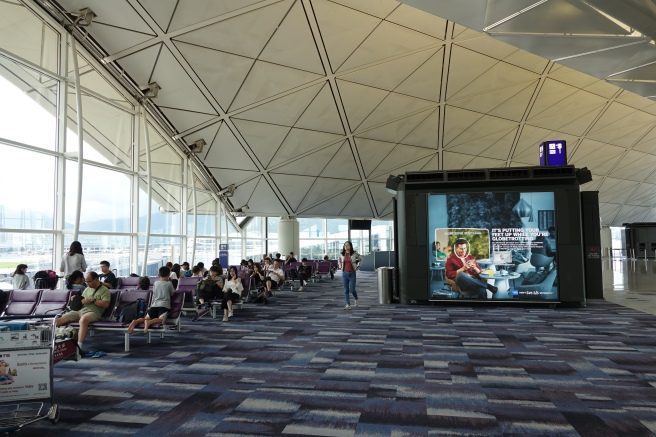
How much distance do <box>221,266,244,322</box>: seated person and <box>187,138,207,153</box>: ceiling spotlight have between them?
11508mm

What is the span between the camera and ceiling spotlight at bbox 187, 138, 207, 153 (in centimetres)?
2250

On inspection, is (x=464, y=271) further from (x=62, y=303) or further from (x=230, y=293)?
(x=62, y=303)

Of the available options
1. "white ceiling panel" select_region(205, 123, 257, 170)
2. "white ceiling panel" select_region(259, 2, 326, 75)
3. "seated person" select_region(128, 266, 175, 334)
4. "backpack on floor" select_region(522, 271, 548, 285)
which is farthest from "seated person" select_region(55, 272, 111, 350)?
"white ceiling panel" select_region(205, 123, 257, 170)

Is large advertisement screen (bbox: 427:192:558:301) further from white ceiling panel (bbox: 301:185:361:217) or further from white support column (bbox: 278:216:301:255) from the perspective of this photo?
white support column (bbox: 278:216:301:255)

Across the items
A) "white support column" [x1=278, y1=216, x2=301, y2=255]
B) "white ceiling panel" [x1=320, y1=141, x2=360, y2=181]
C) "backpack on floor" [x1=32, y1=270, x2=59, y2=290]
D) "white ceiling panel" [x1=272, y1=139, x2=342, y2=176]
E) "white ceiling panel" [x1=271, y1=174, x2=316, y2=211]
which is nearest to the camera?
"backpack on floor" [x1=32, y1=270, x2=59, y2=290]

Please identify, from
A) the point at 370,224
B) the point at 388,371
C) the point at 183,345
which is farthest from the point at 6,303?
the point at 370,224

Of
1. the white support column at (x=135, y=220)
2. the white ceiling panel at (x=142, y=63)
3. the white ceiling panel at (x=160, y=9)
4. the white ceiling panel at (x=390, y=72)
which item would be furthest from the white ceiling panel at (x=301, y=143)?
the white ceiling panel at (x=160, y=9)

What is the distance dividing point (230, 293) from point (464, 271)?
6.93 meters

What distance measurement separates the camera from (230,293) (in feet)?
38.4

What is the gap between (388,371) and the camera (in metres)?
6.43

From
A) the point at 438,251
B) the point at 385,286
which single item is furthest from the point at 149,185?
the point at 438,251

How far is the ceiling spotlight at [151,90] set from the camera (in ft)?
61.2

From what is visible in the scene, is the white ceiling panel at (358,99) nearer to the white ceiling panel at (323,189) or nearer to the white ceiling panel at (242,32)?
the white ceiling panel at (242,32)

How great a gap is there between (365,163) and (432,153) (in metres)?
3.95
